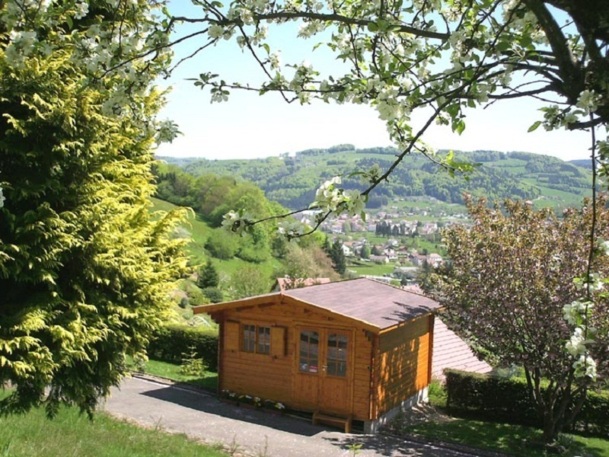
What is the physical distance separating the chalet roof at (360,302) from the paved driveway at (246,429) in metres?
2.56

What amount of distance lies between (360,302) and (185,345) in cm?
798

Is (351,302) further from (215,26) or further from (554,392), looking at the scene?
(215,26)

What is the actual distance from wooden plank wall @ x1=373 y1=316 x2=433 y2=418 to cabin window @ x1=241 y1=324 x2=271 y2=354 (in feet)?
10.1

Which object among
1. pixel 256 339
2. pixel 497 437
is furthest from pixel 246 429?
pixel 497 437

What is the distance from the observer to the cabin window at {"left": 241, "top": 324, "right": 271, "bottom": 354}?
16.1 metres

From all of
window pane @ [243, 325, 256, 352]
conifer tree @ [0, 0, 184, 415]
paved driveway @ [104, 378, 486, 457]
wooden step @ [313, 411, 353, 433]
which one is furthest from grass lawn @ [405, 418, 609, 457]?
conifer tree @ [0, 0, 184, 415]

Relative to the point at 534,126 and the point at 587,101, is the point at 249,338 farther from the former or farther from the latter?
the point at 587,101

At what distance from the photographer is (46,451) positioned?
838 centimetres

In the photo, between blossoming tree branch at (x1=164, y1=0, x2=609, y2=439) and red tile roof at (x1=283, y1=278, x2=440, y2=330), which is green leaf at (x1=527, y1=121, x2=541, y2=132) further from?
red tile roof at (x1=283, y1=278, x2=440, y2=330)

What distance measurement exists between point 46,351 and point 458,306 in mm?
9252

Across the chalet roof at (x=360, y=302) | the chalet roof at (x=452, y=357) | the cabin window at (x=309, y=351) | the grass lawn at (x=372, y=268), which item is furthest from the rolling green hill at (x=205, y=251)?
the cabin window at (x=309, y=351)

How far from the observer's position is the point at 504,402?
15922 millimetres

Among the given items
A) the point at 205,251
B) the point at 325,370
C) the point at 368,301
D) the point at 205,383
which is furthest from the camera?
the point at 205,251

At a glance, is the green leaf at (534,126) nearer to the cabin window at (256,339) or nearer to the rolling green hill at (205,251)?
the cabin window at (256,339)
